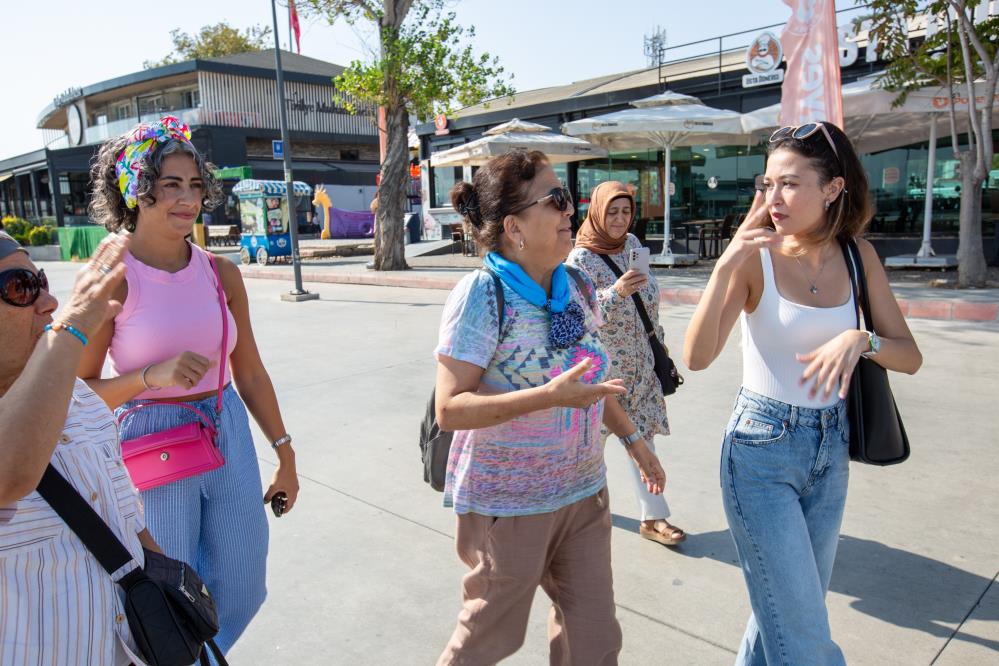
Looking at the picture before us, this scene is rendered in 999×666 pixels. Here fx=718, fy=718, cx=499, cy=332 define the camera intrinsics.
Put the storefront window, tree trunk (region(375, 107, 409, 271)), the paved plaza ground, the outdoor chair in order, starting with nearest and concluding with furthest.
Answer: the paved plaza ground
the outdoor chair
tree trunk (region(375, 107, 409, 271))
the storefront window

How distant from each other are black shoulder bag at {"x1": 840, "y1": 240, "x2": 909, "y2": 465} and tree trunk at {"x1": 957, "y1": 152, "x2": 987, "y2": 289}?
32.7 ft

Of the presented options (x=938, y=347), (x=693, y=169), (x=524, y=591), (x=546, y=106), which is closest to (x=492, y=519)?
(x=524, y=591)

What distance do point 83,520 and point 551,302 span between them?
130 cm

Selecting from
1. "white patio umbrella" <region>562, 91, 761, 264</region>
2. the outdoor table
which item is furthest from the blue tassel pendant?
the outdoor table

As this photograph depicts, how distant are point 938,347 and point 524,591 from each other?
7.05 metres

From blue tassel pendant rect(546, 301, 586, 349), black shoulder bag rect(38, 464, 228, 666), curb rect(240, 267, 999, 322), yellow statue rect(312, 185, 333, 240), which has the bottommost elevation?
curb rect(240, 267, 999, 322)

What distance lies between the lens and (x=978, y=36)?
1032 centimetres

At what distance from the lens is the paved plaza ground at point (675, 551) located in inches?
113

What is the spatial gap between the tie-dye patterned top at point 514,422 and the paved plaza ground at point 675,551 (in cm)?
105

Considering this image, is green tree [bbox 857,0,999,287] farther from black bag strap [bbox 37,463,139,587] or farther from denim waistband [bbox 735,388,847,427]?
black bag strap [bbox 37,463,139,587]

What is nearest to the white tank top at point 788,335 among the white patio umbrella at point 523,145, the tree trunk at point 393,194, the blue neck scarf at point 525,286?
the blue neck scarf at point 525,286

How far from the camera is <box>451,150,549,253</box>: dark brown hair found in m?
2.13

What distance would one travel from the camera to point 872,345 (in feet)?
6.88

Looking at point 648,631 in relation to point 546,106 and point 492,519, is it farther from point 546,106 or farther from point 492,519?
point 546,106
